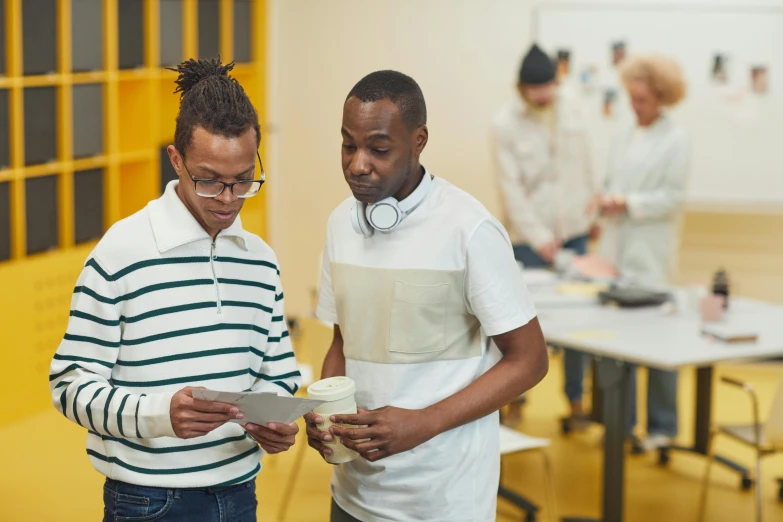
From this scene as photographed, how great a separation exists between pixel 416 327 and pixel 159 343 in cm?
49

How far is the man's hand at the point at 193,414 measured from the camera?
1.75 meters

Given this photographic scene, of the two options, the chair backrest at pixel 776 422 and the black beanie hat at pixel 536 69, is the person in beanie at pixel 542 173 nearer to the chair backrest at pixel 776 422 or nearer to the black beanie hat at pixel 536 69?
the black beanie hat at pixel 536 69

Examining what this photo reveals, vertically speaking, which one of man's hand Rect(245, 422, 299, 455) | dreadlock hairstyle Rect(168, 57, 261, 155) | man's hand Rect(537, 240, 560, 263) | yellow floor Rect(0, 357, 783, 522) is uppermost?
dreadlock hairstyle Rect(168, 57, 261, 155)

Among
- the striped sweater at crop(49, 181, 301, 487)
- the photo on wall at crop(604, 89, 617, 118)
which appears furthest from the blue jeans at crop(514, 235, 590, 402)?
the striped sweater at crop(49, 181, 301, 487)

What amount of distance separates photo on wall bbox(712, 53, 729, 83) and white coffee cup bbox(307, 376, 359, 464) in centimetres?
480

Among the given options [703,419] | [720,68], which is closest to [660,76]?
[720,68]

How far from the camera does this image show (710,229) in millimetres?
6434

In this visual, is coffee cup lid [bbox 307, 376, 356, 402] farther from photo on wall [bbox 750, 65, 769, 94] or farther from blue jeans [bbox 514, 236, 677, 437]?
photo on wall [bbox 750, 65, 769, 94]

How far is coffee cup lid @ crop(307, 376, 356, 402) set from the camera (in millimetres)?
1957

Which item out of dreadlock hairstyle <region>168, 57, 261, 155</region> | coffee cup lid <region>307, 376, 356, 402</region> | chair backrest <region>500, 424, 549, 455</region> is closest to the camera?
dreadlock hairstyle <region>168, 57, 261, 155</region>

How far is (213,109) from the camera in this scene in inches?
73.3

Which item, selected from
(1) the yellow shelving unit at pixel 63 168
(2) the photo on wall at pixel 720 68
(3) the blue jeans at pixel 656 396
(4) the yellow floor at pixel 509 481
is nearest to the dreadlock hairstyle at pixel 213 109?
(4) the yellow floor at pixel 509 481

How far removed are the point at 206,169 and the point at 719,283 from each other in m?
2.97

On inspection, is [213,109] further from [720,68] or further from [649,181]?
[720,68]
